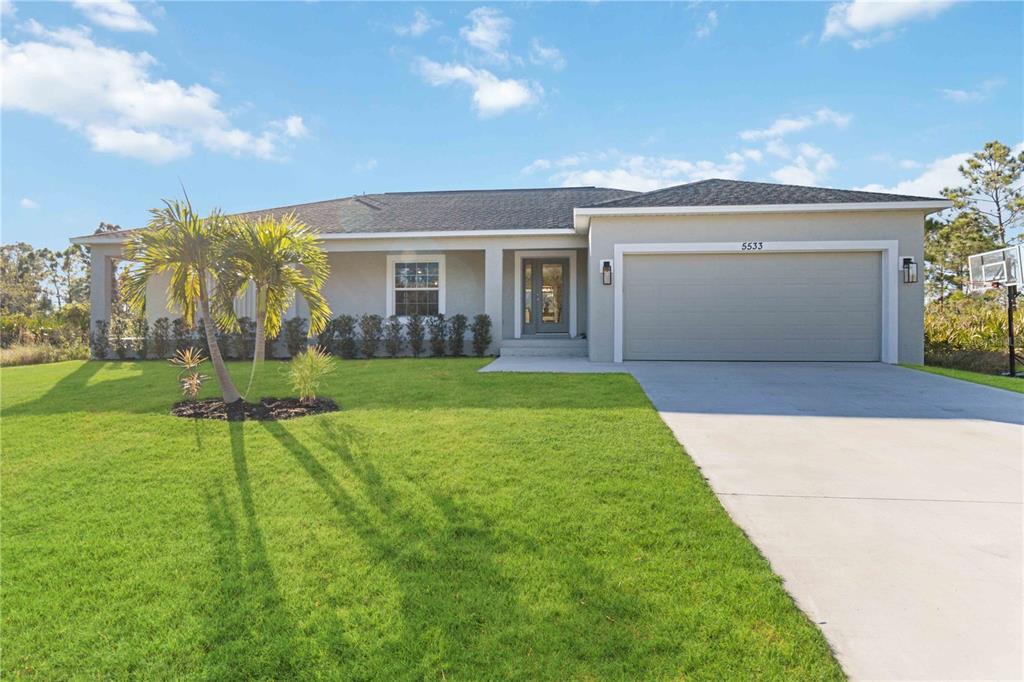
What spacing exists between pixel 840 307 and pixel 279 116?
14774 millimetres

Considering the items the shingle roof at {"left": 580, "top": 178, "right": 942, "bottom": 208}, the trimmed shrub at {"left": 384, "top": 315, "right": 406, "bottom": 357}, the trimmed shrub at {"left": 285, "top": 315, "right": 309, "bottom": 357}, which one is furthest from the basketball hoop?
the trimmed shrub at {"left": 285, "top": 315, "right": 309, "bottom": 357}

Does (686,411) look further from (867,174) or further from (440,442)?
(867,174)

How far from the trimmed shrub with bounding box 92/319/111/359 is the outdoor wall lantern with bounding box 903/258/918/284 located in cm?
1900

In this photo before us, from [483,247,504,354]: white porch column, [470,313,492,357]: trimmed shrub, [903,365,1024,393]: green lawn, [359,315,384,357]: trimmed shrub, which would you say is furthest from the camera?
[359,315,384,357]: trimmed shrub

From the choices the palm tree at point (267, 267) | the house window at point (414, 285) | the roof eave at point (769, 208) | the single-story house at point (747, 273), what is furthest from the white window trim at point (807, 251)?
the palm tree at point (267, 267)

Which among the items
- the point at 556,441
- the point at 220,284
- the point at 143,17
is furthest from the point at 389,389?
the point at 143,17

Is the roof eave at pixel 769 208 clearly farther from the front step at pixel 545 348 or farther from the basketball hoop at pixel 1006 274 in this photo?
the front step at pixel 545 348

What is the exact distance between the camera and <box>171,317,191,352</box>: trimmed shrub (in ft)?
42.1

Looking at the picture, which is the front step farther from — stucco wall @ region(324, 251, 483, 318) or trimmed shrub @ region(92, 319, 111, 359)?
trimmed shrub @ region(92, 319, 111, 359)

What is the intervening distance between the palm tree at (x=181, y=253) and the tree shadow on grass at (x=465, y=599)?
4.08 meters

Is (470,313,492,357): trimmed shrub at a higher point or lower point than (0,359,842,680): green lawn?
higher

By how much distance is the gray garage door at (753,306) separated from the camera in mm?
10258

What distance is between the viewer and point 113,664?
1902 millimetres

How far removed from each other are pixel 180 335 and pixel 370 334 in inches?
203
